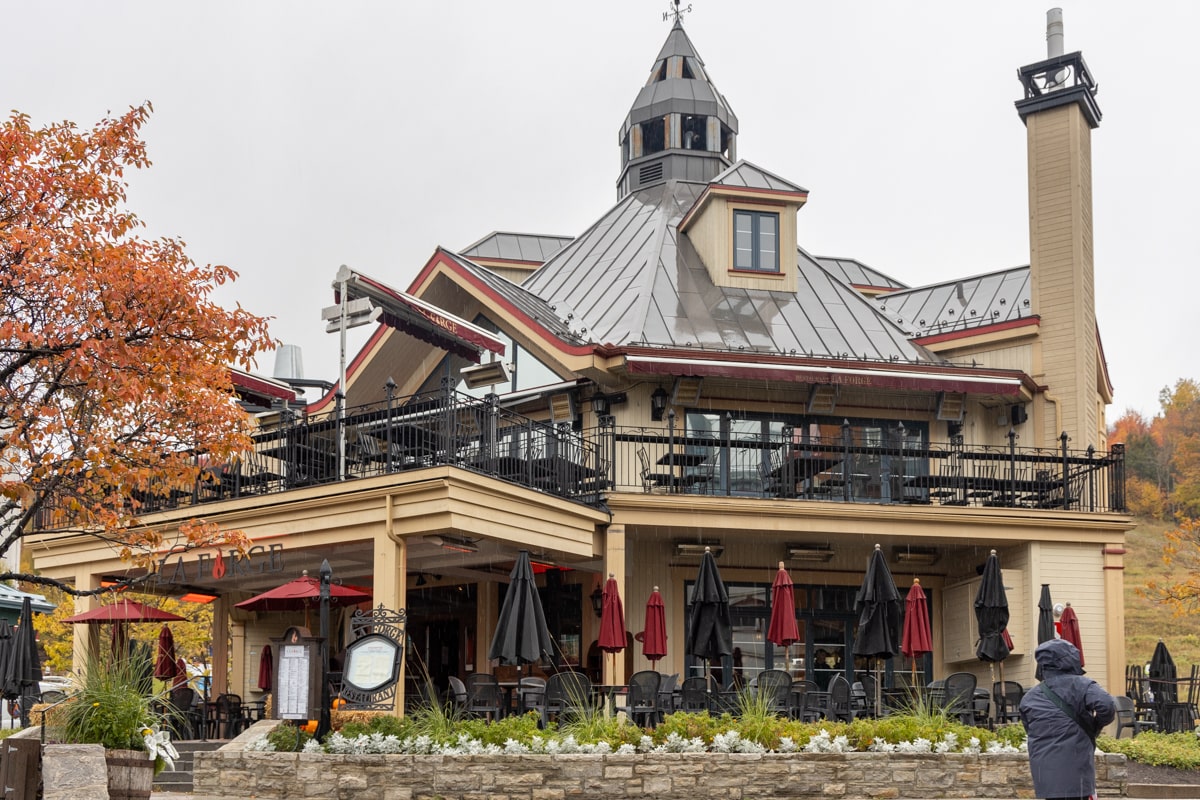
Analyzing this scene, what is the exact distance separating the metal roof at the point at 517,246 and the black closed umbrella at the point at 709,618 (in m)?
12.1

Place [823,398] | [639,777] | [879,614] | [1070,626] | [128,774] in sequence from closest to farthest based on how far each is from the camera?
[128,774]
[639,777]
[879,614]
[1070,626]
[823,398]

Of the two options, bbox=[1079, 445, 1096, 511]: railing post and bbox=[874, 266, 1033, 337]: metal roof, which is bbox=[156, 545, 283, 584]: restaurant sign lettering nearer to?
bbox=[1079, 445, 1096, 511]: railing post

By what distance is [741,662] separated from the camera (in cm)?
1994

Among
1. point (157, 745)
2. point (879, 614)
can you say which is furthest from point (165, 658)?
point (879, 614)

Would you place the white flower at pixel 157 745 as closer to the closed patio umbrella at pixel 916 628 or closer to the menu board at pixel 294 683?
the menu board at pixel 294 683

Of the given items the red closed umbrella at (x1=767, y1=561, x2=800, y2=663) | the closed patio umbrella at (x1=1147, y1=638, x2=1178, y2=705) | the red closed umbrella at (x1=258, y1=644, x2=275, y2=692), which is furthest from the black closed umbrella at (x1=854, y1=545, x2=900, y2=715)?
the red closed umbrella at (x1=258, y1=644, x2=275, y2=692)

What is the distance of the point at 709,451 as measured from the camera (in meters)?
19.4

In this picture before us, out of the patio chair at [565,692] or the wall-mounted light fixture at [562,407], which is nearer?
the patio chair at [565,692]

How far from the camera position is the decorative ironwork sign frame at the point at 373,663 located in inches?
540

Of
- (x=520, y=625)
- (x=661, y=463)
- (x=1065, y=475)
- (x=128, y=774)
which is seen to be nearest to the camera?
(x=128, y=774)

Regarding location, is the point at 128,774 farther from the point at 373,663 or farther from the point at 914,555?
the point at 914,555

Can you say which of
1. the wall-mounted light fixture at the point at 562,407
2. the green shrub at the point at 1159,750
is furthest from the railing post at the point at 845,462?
the green shrub at the point at 1159,750

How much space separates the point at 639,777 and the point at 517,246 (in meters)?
16.9

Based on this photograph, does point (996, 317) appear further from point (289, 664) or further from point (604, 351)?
point (289, 664)
